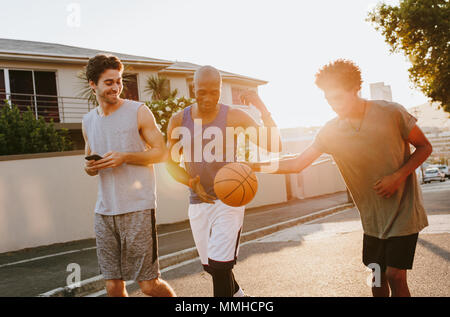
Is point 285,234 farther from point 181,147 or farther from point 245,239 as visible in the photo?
point 181,147

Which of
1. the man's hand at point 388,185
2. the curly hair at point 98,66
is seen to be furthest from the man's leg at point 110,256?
the man's hand at point 388,185

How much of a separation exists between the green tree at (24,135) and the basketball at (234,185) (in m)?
9.69

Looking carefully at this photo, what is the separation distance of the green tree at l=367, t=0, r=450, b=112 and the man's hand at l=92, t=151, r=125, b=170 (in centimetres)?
1686

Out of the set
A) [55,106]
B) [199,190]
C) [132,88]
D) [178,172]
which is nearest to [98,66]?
[178,172]

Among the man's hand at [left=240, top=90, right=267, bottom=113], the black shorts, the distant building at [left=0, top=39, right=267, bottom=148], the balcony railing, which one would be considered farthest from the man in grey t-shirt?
the balcony railing

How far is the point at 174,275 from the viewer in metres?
6.77

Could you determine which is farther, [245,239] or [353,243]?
[245,239]

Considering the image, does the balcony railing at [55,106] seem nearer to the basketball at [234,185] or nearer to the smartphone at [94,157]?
the smartphone at [94,157]

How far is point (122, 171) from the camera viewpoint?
11.3 ft

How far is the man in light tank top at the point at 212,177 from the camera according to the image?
138 inches

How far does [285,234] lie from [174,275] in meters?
4.19

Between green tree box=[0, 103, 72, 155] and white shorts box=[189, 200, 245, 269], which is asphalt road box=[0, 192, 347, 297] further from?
white shorts box=[189, 200, 245, 269]

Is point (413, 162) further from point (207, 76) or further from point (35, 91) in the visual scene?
point (35, 91)
